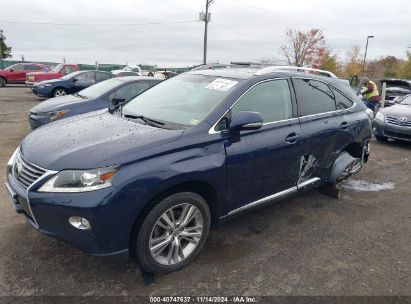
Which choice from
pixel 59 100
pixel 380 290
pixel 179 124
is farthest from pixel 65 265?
pixel 59 100

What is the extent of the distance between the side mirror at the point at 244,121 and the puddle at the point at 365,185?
289cm

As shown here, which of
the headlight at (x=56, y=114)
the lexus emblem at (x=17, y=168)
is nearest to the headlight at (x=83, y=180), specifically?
the lexus emblem at (x=17, y=168)

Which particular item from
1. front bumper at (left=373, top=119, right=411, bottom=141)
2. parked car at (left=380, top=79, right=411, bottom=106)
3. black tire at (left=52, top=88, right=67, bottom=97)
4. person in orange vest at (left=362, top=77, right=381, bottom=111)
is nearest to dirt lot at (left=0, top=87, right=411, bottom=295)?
front bumper at (left=373, top=119, right=411, bottom=141)

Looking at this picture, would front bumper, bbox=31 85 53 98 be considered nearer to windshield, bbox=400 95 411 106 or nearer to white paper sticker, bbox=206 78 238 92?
white paper sticker, bbox=206 78 238 92

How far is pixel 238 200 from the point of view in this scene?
335 centimetres

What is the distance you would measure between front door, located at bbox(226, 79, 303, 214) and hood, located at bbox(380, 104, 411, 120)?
18.7ft

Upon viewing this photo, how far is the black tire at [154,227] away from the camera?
272cm

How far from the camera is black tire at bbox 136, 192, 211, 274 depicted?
2721mm

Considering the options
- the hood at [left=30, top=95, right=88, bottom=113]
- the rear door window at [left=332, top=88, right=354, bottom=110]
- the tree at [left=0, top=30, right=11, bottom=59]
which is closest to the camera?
the rear door window at [left=332, top=88, right=354, bottom=110]

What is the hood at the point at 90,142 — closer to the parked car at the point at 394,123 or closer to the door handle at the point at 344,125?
the door handle at the point at 344,125

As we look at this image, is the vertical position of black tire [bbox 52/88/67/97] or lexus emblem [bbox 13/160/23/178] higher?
lexus emblem [bbox 13/160/23/178]

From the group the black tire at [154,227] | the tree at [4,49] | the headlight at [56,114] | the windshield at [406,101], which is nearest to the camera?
the black tire at [154,227]

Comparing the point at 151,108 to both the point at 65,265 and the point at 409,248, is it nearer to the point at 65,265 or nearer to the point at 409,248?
the point at 65,265

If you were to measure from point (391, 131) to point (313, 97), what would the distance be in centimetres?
527
